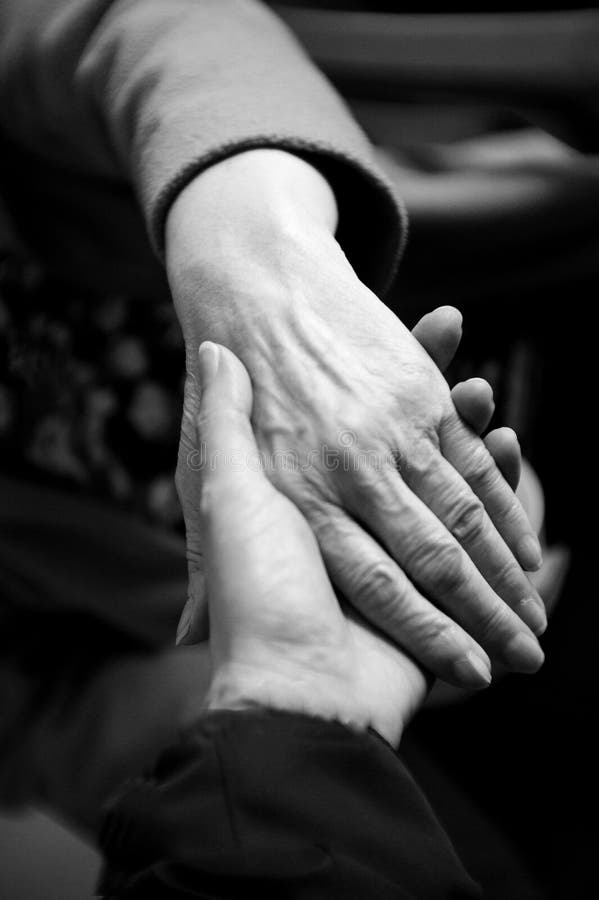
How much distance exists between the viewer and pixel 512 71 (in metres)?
0.69

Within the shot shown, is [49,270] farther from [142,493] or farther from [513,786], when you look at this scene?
[513,786]

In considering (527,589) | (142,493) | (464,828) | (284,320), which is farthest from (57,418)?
(464,828)

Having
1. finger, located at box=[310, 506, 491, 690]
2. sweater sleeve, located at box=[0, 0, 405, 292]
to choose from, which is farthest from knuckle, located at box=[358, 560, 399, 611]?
sweater sleeve, located at box=[0, 0, 405, 292]

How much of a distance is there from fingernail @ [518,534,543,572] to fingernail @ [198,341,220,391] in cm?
19

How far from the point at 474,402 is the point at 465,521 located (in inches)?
2.5

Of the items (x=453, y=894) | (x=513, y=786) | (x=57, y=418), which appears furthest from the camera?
(x=513, y=786)

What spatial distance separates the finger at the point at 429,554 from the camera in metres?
0.42

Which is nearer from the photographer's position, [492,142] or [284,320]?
[284,320]

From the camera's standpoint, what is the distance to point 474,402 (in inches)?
17.9

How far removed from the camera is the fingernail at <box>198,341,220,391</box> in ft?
1.40

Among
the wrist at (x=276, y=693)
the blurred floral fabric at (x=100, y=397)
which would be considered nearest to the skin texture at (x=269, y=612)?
the wrist at (x=276, y=693)

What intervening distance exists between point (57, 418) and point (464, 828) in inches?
19.2

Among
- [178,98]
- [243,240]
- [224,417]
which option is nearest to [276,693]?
[224,417]

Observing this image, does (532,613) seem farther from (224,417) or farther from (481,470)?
(224,417)
